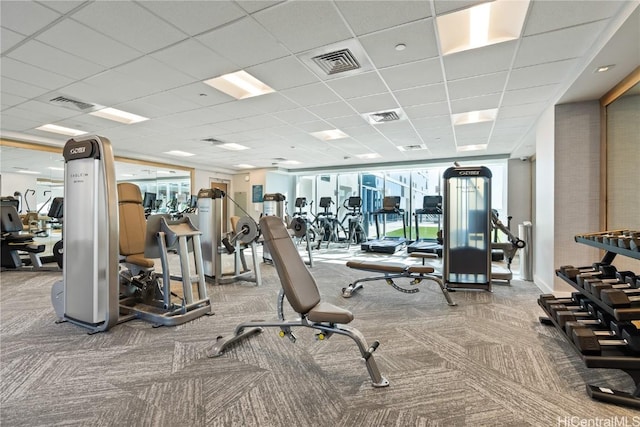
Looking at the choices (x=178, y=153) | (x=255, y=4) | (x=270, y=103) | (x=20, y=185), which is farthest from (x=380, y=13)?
(x=20, y=185)

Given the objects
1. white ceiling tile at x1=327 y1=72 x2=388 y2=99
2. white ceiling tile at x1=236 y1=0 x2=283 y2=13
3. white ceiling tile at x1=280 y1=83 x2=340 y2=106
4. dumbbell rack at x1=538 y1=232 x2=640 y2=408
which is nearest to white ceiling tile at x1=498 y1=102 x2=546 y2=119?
white ceiling tile at x1=327 y1=72 x2=388 y2=99

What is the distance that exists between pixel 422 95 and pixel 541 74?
1354 millimetres

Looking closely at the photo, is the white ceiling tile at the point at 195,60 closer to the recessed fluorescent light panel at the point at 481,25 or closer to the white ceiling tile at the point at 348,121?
the recessed fluorescent light panel at the point at 481,25

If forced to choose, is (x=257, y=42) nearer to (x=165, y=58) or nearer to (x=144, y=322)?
(x=165, y=58)

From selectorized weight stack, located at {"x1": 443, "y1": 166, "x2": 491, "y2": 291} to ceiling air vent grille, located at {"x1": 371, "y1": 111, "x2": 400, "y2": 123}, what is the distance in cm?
144

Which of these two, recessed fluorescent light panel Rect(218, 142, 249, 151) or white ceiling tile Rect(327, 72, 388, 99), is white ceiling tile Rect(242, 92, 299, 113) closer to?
white ceiling tile Rect(327, 72, 388, 99)

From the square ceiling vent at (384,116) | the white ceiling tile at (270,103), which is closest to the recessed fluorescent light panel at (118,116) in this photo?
the white ceiling tile at (270,103)

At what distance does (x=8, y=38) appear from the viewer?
9.52ft

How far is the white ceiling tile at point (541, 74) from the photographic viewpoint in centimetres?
341

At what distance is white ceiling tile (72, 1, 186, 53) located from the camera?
2484 mm

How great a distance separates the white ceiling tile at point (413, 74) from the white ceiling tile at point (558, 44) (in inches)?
31.7

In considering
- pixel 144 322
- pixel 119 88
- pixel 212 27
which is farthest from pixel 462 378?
pixel 119 88

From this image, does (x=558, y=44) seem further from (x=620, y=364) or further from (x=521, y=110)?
(x=620, y=364)

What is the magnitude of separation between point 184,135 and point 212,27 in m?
4.34
